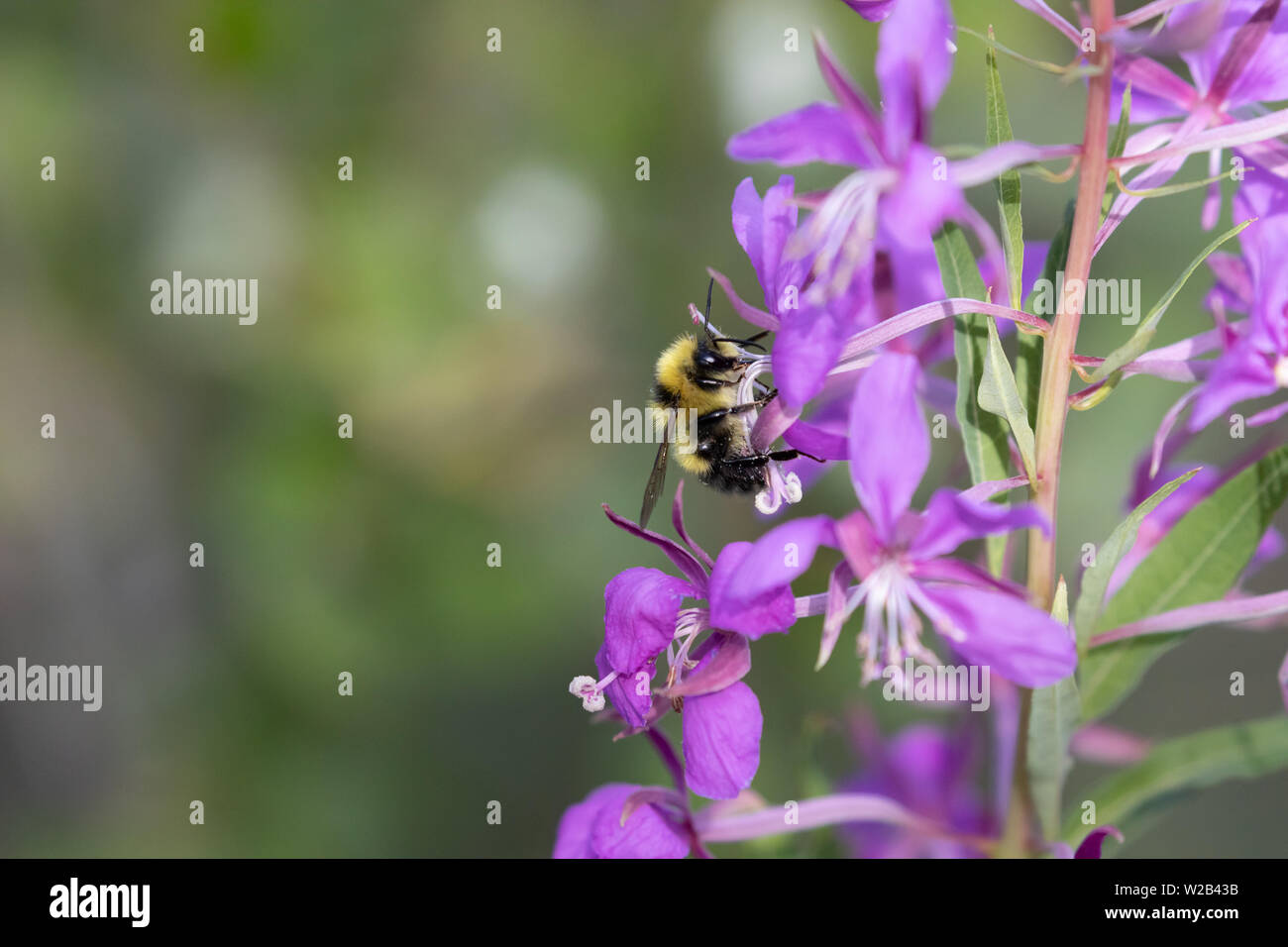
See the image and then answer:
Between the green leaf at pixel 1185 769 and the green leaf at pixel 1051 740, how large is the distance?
0.09 meters

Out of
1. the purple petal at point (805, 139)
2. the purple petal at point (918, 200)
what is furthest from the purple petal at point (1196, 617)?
the purple petal at point (805, 139)

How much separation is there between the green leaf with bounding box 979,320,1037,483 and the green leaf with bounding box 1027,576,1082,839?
0.91 feet

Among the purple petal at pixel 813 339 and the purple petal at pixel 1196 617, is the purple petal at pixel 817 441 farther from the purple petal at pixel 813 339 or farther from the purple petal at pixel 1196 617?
the purple petal at pixel 1196 617

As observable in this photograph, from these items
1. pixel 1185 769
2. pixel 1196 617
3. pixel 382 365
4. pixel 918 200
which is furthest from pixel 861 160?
pixel 382 365

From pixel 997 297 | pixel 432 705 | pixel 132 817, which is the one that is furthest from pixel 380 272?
pixel 997 297

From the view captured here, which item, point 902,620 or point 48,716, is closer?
point 902,620

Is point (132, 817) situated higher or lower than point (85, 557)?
lower

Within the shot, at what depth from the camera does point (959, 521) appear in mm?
1688

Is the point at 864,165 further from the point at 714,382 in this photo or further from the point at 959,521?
the point at 714,382

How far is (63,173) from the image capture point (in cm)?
539

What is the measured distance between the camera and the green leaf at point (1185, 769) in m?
2.32
